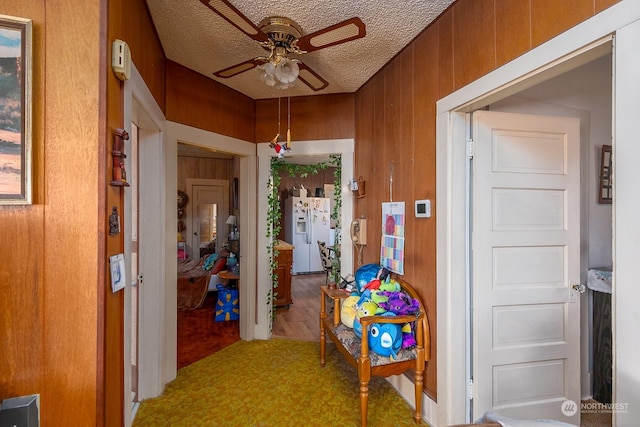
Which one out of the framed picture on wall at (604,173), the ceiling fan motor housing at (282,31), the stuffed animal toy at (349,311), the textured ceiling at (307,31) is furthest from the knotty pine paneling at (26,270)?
the framed picture on wall at (604,173)

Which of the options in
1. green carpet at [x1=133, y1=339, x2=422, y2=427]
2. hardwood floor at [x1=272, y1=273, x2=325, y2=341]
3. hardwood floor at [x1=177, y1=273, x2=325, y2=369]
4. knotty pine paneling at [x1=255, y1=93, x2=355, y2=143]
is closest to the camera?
green carpet at [x1=133, y1=339, x2=422, y2=427]

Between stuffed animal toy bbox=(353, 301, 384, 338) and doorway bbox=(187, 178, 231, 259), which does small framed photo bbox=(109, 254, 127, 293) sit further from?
doorway bbox=(187, 178, 231, 259)

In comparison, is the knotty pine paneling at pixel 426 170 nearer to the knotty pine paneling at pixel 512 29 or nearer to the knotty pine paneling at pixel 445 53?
the knotty pine paneling at pixel 445 53

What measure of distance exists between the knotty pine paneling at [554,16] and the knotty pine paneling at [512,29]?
31 millimetres

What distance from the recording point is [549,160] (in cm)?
194

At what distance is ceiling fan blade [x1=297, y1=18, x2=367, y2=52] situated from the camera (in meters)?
1.95

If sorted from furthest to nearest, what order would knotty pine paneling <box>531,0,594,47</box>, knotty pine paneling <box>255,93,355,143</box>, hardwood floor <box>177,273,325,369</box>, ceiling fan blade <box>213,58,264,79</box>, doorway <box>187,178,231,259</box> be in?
doorway <box>187,178,231,259</box>
knotty pine paneling <box>255,93,355,143</box>
hardwood floor <box>177,273,325,369</box>
ceiling fan blade <box>213,58,264,79</box>
knotty pine paneling <box>531,0,594,47</box>

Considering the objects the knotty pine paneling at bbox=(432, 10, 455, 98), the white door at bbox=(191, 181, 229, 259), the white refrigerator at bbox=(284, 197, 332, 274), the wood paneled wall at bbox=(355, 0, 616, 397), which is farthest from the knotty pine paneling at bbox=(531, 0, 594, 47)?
the white door at bbox=(191, 181, 229, 259)

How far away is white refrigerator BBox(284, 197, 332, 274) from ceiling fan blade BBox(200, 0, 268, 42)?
191 inches

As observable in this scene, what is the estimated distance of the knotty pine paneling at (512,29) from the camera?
4.44ft

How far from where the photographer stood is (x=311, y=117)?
10.9ft

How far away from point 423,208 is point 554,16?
1.17 metres

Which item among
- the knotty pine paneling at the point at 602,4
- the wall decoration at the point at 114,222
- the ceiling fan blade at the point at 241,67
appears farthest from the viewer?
the ceiling fan blade at the point at 241,67

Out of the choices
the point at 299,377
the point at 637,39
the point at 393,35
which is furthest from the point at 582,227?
the point at 299,377
